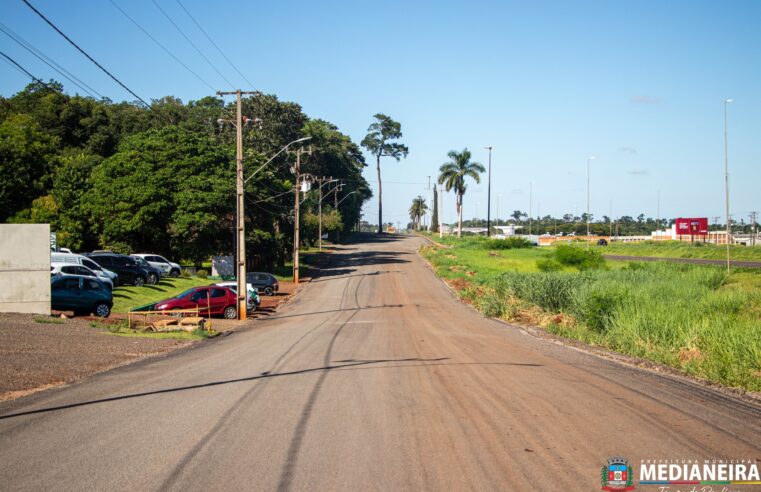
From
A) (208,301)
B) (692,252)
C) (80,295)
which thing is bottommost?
(208,301)

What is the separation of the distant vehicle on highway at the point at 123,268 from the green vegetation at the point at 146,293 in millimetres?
708

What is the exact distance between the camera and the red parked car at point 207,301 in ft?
95.5

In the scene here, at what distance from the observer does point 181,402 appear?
1073 centimetres

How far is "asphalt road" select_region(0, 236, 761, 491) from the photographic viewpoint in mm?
6934

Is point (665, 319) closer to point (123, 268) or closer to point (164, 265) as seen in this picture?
point (123, 268)

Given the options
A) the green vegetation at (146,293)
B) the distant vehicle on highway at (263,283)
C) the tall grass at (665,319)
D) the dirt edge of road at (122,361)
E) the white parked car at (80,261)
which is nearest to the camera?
the dirt edge of road at (122,361)

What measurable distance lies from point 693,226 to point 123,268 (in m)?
118

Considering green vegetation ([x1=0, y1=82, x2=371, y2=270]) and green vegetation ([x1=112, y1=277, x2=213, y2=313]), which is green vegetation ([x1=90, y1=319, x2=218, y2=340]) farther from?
green vegetation ([x1=0, y1=82, x2=371, y2=270])

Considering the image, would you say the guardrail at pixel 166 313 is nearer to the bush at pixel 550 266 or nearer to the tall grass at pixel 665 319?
the tall grass at pixel 665 319

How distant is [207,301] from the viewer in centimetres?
3011

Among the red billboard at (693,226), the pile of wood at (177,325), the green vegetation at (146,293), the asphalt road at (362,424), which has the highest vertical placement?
the red billboard at (693,226)

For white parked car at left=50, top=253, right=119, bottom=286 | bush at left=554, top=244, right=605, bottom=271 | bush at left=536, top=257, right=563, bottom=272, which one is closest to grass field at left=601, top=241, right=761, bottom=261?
bush at left=554, top=244, right=605, bottom=271

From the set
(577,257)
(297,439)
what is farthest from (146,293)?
(577,257)

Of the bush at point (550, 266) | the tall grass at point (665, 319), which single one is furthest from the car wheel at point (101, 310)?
the bush at point (550, 266)
